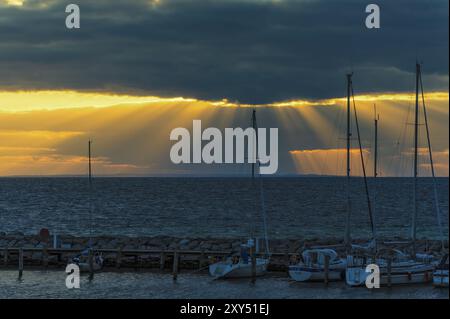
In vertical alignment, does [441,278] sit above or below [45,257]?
below

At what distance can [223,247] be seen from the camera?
52.1 metres

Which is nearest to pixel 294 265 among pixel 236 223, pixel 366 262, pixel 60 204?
pixel 366 262

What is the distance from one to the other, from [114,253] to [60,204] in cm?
8807

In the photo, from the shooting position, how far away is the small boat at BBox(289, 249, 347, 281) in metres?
39.9

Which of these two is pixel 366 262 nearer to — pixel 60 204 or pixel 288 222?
pixel 288 222

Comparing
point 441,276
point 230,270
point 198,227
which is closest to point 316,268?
point 230,270

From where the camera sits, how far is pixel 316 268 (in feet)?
131

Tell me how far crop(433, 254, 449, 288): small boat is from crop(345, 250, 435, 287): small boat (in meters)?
0.93

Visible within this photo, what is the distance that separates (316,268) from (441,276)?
6.57 meters

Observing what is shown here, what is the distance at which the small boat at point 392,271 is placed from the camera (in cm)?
3875

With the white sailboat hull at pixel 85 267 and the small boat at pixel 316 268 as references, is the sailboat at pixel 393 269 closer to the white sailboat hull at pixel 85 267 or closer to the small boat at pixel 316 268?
the small boat at pixel 316 268

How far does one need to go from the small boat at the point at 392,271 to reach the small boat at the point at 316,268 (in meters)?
0.91

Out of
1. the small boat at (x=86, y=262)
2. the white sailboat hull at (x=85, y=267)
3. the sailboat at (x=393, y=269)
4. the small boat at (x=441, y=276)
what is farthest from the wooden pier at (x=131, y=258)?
the small boat at (x=441, y=276)

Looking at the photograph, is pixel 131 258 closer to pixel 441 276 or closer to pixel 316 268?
pixel 316 268
